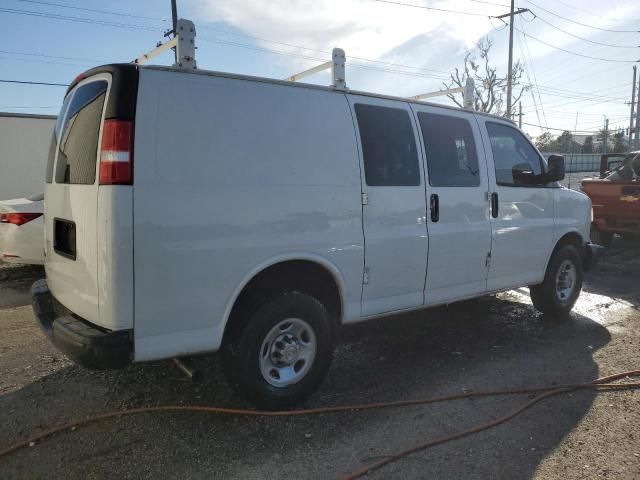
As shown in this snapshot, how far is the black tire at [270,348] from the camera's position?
3160 mm

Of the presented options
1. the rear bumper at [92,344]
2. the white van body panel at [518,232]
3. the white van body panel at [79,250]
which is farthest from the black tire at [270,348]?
the white van body panel at [518,232]

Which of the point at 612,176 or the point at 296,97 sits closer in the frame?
the point at 296,97

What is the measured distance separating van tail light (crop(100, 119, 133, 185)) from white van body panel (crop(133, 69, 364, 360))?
0.06 meters

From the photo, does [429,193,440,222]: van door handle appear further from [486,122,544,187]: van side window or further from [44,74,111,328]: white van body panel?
[44,74,111,328]: white van body panel

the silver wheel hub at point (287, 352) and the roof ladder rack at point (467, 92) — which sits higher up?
the roof ladder rack at point (467, 92)

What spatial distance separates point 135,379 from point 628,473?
336 centimetres

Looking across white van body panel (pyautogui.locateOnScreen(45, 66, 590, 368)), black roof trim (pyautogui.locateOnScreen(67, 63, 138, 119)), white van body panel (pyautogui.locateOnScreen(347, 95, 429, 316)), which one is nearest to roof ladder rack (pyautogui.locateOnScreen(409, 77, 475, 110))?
white van body panel (pyautogui.locateOnScreen(45, 66, 590, 368))

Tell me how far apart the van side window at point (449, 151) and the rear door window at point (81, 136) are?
2.49 metres

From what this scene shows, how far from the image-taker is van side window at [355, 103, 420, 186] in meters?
3.75

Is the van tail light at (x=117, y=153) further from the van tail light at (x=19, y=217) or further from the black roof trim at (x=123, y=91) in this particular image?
the van tail light at (x=19, y=217)

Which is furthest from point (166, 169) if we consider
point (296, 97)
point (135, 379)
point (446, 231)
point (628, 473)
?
point (628, 473)

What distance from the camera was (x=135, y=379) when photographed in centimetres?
390

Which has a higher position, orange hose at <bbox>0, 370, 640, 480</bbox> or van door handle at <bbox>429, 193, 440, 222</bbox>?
van door handle at <bbox>429, 193, 440, 222</bbox>

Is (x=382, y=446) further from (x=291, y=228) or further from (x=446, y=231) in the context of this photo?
(x=446, y=231)
